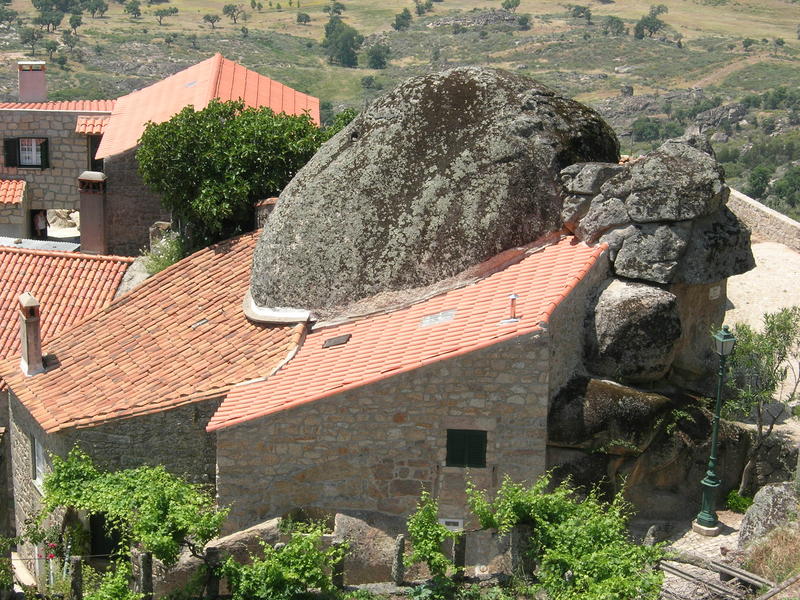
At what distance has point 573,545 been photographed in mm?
14812

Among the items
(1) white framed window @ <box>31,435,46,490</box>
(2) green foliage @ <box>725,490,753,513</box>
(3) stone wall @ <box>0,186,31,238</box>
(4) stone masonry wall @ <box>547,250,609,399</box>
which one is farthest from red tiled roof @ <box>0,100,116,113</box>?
(2) green foliage @ <box>725,490,753,513</box>

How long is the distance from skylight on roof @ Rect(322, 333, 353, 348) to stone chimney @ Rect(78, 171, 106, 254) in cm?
1153

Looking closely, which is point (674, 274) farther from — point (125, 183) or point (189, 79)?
point (189, 79)

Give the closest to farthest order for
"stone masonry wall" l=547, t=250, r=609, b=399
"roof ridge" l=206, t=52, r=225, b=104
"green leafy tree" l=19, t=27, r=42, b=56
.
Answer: "stone masonry wall" l=547, t=250, r=609, b=399
"roof ridge" l=206, t=52, r=225, b=104
"green leafy tree" l=19, t=27, r=42, b=56

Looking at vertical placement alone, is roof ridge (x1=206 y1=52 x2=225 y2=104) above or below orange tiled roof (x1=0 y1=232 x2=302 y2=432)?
above

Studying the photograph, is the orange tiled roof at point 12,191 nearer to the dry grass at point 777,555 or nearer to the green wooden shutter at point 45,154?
the green wooden shutter at point 45,154

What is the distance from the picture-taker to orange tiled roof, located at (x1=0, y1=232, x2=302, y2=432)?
60.8 ft

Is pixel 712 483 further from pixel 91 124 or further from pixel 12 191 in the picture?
pixel 12 191

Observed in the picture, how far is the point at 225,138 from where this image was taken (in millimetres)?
24406

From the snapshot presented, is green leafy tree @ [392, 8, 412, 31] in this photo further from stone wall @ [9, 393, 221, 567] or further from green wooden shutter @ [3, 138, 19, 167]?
stone wall @ [9, 393, 221, 567]

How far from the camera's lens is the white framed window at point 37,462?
19.9 m

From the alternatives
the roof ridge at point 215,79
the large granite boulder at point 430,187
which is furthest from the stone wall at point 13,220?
the large granite boulder at point 430,187

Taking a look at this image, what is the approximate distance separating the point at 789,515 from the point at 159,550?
798cm

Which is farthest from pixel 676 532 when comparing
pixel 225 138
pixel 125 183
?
pixel 125 183
